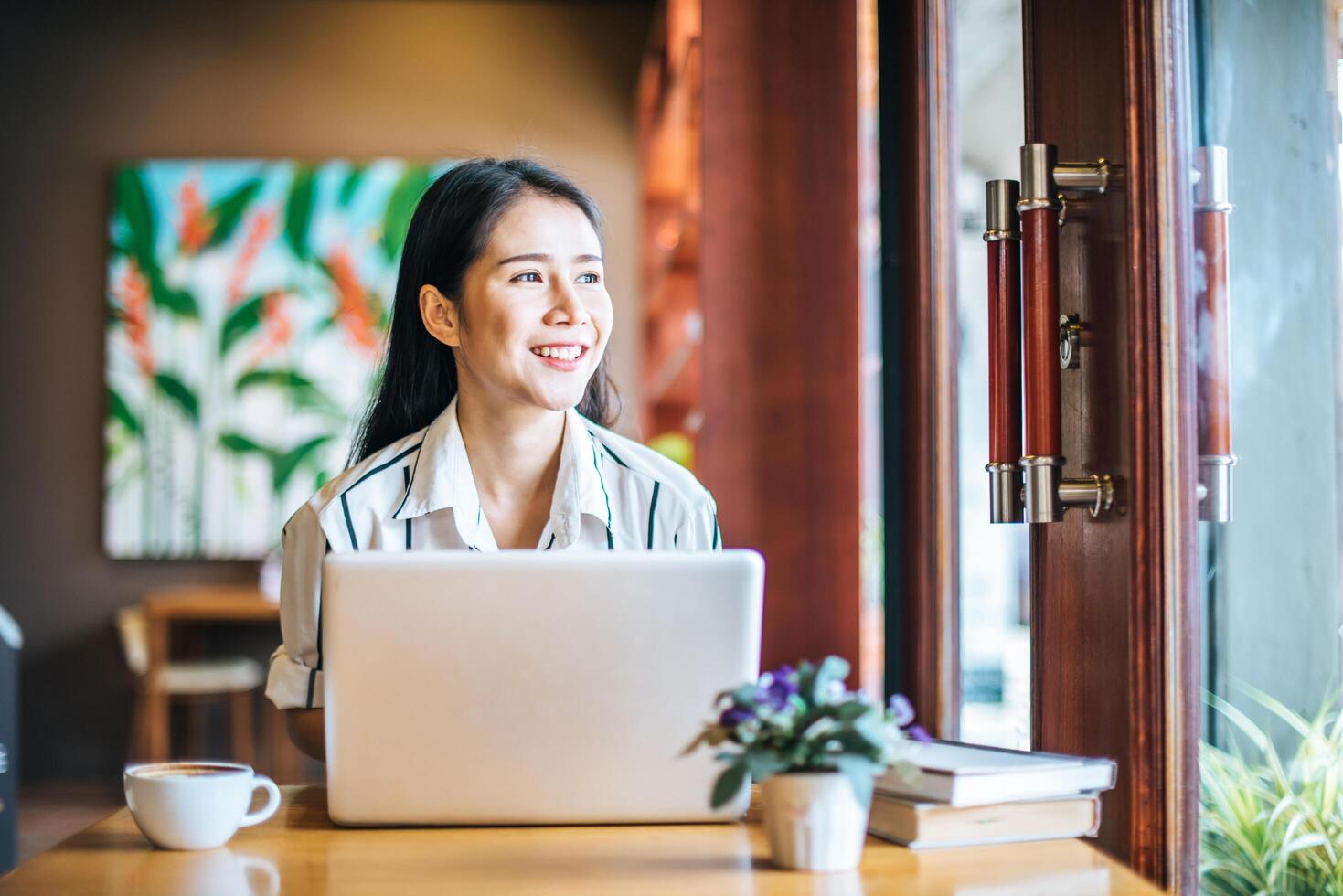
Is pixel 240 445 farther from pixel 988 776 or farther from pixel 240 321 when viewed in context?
pixel 988 776

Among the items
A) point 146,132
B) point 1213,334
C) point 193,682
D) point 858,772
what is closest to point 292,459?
point 193,682

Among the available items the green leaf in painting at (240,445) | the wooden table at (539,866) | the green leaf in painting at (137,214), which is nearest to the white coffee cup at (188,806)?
the wooden table at (539,866)

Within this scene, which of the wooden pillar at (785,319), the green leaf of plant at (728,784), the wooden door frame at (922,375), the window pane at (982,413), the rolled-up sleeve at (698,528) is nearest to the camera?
the green leaf of plant at (728,784)

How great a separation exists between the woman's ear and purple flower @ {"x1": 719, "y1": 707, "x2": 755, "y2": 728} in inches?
30.7

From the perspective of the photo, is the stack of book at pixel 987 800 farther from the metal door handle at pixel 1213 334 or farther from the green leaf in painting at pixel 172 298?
the green leaf in painting at pixel 172 298

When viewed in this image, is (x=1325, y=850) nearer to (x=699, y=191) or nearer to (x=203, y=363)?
(x=699, y=191)

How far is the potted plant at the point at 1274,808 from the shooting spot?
3.77 feet

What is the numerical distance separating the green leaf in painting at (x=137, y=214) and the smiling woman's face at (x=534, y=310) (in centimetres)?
434

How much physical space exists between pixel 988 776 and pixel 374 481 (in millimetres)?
784

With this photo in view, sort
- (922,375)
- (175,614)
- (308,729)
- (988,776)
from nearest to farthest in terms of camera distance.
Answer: (988,776) → (308,729) → (922,375) → (175,614)

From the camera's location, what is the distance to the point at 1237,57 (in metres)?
1.25

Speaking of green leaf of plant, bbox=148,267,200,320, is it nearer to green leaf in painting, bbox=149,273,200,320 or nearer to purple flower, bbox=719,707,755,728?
green leaf in painting, bbox=149,273,200,320

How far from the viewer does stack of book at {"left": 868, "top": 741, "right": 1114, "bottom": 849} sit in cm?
109

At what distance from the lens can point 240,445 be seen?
18.3ft
